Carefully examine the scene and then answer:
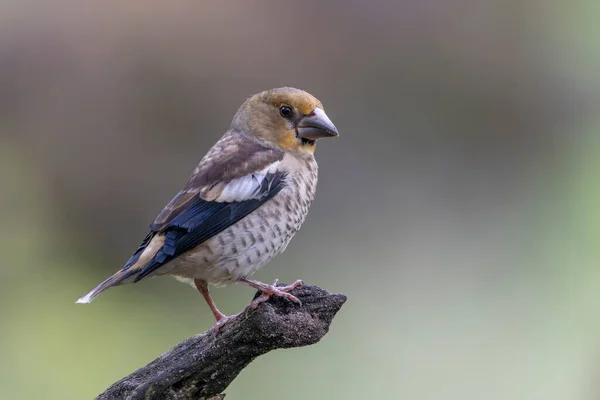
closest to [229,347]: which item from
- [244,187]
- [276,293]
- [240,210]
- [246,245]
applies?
[276,293]

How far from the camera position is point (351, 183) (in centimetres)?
831

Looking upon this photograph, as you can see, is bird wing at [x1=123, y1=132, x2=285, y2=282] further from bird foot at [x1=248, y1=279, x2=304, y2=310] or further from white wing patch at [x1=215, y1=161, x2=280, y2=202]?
bird foot at [x1=248, y1=279, x2=304, y2=310]

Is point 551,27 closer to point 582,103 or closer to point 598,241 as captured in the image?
point 582,103

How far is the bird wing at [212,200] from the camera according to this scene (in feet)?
11.4

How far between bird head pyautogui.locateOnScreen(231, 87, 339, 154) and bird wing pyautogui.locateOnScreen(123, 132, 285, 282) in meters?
0.12

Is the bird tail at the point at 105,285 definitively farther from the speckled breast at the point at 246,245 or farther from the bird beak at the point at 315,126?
the bird beak at the point at 315,126

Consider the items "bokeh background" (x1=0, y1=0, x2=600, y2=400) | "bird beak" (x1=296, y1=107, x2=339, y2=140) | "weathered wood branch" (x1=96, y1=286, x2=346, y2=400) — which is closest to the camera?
"weathered wood branch" (x1=96, y1=286, x2=346, y2=400)

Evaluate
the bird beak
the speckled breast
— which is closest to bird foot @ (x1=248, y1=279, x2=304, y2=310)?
→ the speckled breast

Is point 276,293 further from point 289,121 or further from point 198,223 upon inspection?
point 289,121

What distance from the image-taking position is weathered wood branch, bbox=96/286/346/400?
9.92 feet

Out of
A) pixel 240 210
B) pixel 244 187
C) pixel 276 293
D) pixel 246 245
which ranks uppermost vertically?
pixel 244 187

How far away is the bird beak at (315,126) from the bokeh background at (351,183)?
3.09 meters

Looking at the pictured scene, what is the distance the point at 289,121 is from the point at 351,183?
4256 mm

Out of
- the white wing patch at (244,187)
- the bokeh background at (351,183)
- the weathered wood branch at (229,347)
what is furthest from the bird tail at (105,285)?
the bokeh background at (351,183)
